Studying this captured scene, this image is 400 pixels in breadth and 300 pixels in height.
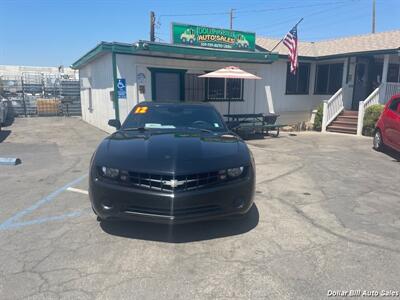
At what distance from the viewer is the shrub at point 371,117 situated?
12986 mm

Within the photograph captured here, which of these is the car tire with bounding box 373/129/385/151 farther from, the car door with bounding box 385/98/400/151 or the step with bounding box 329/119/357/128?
the step with bounding box 329/119/357/128

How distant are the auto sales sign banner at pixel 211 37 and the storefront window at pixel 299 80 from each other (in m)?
2.81

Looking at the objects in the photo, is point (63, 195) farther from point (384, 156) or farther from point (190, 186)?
point (384, 156)

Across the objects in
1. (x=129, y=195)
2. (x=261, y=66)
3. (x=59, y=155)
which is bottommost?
(x=59, y=155)

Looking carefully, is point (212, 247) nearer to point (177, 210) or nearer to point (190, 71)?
point (177, 210)

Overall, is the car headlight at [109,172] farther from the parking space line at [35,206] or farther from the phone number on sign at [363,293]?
the phone number on sign at [363,293]

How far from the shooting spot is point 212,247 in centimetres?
354

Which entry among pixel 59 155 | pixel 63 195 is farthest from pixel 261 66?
pixel 63 195

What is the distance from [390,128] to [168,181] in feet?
26.8

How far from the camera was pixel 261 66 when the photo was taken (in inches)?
591

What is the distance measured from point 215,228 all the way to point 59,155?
22.0 feet

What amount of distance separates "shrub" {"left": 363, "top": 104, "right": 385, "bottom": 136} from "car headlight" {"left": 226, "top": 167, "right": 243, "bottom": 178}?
11.7m

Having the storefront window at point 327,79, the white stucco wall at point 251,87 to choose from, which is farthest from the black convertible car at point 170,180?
the storefront window at point 327,79

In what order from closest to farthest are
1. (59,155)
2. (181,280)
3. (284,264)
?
(181,280) < (284,264) < (59,155)
